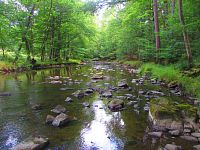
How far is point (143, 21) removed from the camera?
22609 mm

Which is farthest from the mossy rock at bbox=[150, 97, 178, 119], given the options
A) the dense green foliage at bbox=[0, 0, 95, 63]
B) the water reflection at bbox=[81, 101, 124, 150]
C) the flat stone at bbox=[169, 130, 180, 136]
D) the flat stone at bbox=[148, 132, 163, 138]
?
the dense green foliage at bbox=[0, 0, 95, 63]

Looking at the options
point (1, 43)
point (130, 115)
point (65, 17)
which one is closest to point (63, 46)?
point (65, 17)

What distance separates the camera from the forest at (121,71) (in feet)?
18.4

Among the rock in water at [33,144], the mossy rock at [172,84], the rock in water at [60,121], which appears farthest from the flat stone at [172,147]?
the mossy rock at [172,84]

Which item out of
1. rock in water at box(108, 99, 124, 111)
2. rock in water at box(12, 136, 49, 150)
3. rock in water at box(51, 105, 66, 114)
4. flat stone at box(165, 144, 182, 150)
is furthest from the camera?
rock in water at box(108, 99, 124, 111)

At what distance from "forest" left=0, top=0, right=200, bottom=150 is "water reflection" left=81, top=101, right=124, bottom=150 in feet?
0.08

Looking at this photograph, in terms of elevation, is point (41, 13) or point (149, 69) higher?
point (41, 13)

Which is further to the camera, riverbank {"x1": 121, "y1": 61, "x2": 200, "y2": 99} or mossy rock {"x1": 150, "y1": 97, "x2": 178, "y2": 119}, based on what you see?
riverbank {"x1": 121, "y1": 61, "x2": 200, "y2": 99}

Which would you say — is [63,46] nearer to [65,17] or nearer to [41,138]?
[65,17]

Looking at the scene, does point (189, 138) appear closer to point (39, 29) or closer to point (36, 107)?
point (36, 107)

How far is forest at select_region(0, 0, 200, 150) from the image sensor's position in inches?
221

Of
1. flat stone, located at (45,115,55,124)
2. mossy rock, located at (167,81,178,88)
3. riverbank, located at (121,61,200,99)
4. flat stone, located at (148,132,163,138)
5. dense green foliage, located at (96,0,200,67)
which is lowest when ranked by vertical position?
flat stone, located at (148,132,163,138)

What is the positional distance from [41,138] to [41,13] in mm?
23519

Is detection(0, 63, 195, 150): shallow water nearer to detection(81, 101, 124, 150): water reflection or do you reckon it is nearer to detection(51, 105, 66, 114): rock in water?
detection(81, 101, 124, 150): water reflection
